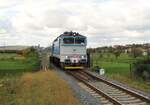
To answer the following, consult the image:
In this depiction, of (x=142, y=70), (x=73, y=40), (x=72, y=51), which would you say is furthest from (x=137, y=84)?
(x=73, y=40)

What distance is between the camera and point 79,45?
36594 mm

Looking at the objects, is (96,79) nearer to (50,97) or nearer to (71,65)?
(71,65)

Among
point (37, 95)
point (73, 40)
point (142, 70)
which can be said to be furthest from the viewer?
point (73, 40)

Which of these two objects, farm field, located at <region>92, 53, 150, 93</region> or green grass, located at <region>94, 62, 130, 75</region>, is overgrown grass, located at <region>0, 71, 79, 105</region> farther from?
green grass, located at <region>94, 62, 130, 75</region>

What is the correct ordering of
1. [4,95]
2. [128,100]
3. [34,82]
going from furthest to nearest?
[34,82] < [4,95] < [128,100]

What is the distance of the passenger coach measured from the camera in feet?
118

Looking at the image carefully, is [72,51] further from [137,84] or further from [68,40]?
[137,84]

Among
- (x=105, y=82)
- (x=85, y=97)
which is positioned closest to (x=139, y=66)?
(x=105, y=82)

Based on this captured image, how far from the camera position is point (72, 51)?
36375 mm

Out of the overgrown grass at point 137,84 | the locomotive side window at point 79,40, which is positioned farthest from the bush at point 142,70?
the locomotive side window at point 79,40

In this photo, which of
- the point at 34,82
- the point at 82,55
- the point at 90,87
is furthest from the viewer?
the point at 82,55

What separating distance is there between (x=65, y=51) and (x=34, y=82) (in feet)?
41.3

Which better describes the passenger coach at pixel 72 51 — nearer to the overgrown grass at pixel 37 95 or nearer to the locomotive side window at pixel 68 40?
the locomotive side window at pixel 68 40

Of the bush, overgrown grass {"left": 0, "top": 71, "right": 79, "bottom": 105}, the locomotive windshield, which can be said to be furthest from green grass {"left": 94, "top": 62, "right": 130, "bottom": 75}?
overgrown grass {"left": 0, "top": 71, "right": 79, "bottom": 105}
